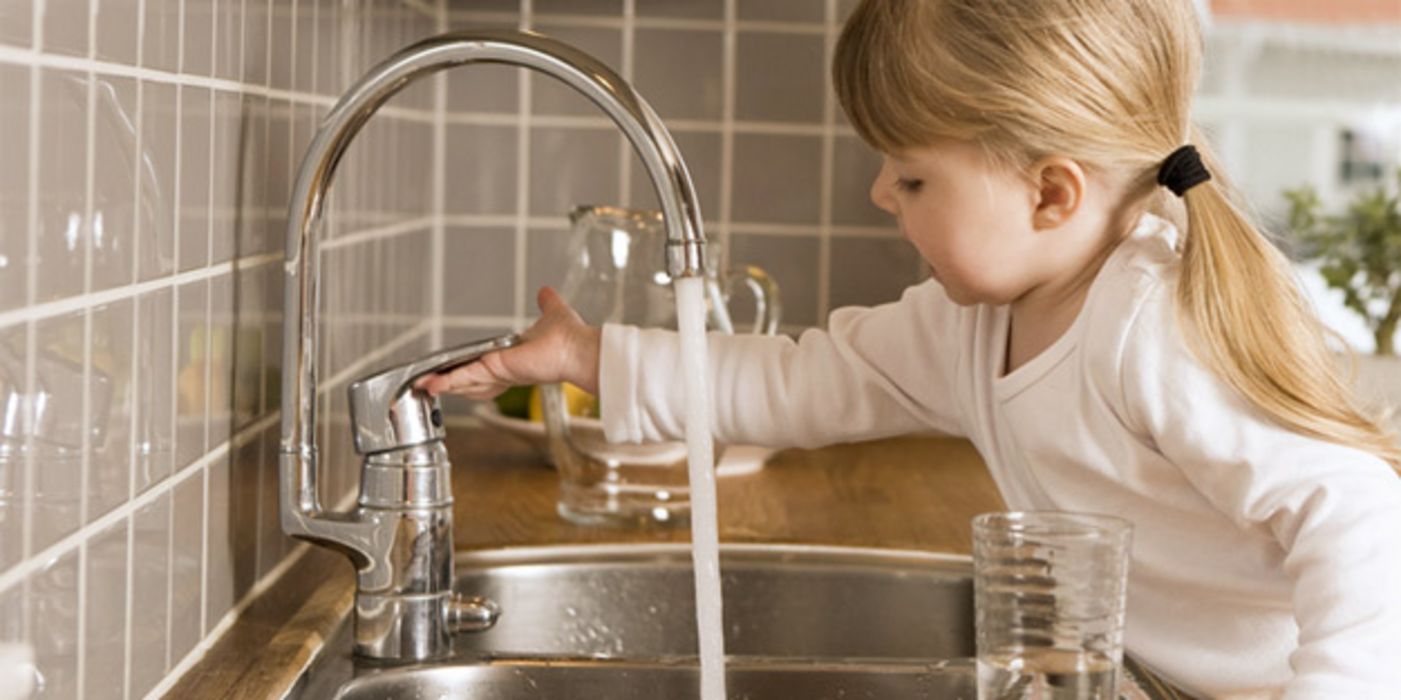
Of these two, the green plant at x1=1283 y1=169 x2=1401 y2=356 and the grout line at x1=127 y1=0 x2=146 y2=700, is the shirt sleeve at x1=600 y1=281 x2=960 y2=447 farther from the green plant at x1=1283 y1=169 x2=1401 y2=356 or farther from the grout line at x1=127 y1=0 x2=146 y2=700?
the green plant at x1=1283 y1=169 x2=1401 y2=356

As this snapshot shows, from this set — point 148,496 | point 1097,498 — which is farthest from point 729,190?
point 148,496

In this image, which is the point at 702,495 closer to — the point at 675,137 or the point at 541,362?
the point at 541,362

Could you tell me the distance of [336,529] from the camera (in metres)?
1.19

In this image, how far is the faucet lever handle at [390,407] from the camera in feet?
3.90

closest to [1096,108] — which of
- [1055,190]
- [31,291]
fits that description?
[1055,190]

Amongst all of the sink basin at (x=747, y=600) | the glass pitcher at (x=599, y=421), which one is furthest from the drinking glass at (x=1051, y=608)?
the glass pitcher at (x=599, y=421)

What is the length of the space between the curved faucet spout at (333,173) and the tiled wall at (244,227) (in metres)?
0.03

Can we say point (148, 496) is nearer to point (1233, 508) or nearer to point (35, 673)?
point (35, 673)

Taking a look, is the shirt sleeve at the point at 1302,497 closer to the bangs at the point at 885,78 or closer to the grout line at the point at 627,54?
the bangs at the point at 885,78

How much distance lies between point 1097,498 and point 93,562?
693mm

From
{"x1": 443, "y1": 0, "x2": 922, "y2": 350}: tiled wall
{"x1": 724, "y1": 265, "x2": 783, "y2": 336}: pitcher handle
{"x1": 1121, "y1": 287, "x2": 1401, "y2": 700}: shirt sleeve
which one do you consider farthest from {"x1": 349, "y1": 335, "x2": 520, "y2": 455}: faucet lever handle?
{"x1": 443, "y1": 0, "x2": 922, "y2": 350}: tiled wall

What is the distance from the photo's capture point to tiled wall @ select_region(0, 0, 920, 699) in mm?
797

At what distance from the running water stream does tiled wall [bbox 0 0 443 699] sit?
27 cm

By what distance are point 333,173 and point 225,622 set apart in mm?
278
